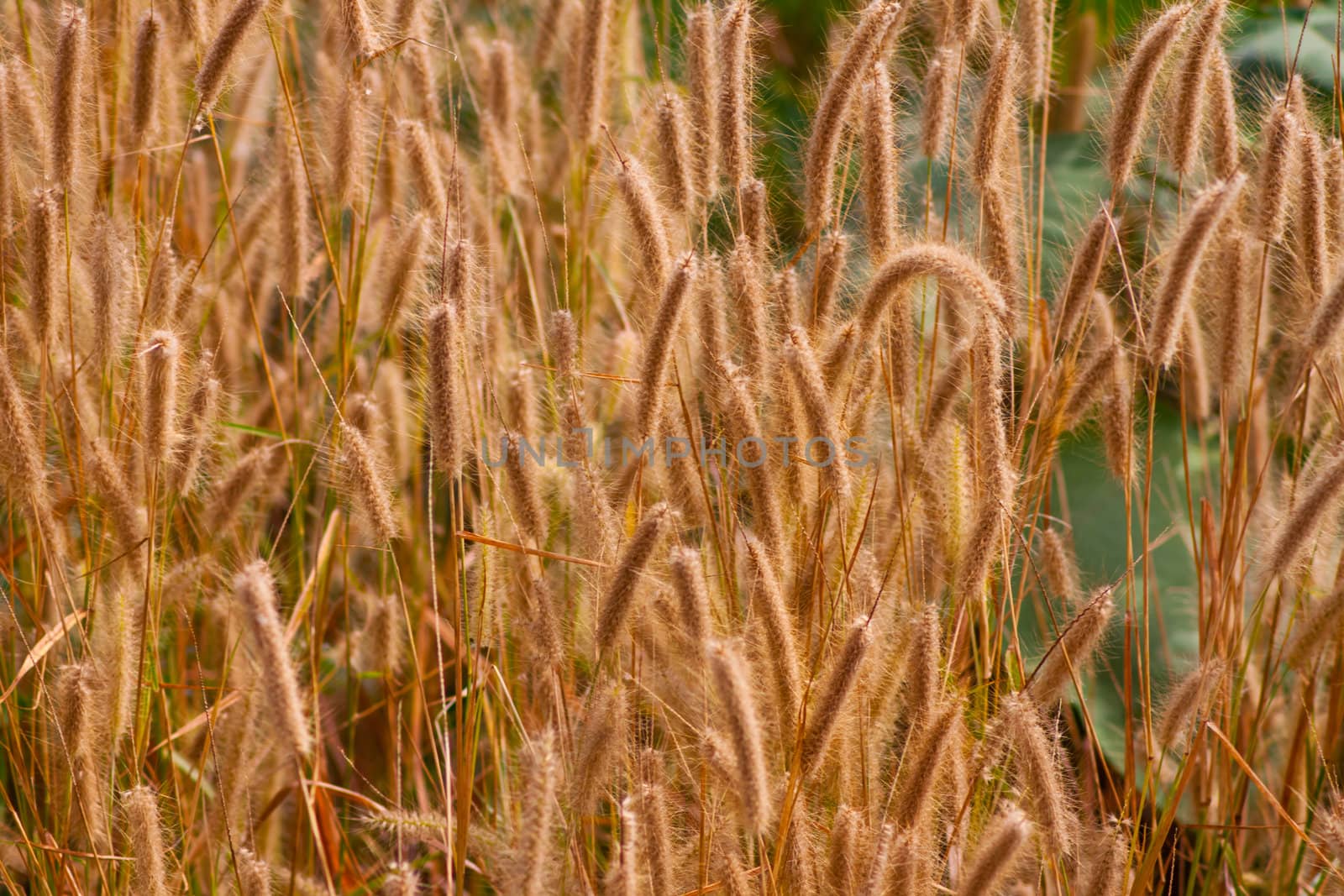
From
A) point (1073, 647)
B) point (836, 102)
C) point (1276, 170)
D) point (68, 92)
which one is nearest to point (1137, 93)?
point (1276, 170)

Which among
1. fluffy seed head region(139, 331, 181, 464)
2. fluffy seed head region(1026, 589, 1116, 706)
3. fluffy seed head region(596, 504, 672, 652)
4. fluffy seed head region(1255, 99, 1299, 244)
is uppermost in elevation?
fluffy seed head region(1255, 99, 1299, 244)

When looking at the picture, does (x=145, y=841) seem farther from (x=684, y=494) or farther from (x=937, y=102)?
(x=937, y=102)

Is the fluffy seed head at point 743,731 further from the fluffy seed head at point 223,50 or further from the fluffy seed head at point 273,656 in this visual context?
the fluffy seed head at point 223,50

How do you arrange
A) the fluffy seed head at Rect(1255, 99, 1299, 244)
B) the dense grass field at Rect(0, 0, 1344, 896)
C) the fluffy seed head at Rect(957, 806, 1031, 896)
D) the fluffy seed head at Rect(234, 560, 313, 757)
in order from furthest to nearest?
1. the fluffy seed head at Rect(1255, 99, 1299, 244)
2. the dense grass field at Rect(0, 0, 1344, 896)
3. the fluffy seed head at Rect(957, 806, 1031, 896)
4. the fluffy seed head at Rect(234, 560, 313, 757)

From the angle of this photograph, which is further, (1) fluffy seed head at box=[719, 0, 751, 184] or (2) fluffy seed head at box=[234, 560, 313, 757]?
(1) fluffy seed head at box=[719, 0, 751, 184]

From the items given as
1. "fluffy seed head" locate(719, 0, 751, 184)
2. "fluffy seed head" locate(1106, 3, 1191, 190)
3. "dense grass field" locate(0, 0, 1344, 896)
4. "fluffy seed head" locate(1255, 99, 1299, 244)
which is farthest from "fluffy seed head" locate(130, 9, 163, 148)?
"fluffy seed head" locate(1255, 99, 1299, 244)

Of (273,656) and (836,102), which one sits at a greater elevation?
(836,102)

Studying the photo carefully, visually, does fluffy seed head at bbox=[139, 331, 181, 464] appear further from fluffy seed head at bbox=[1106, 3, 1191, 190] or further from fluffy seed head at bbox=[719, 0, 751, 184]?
fluffy seed head at bbox=[1106, 3, 1191, 190]

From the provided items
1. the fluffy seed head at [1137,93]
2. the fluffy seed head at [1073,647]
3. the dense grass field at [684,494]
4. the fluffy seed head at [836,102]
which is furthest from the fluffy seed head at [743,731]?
the fluffy seed head at [1137,93]

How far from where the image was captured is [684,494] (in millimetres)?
858

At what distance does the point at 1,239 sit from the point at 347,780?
63cm

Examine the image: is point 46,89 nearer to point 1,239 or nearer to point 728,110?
point 1,239

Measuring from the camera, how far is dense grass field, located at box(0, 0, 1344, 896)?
2.41 ft

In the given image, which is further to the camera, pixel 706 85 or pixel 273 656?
pixel 706 85
